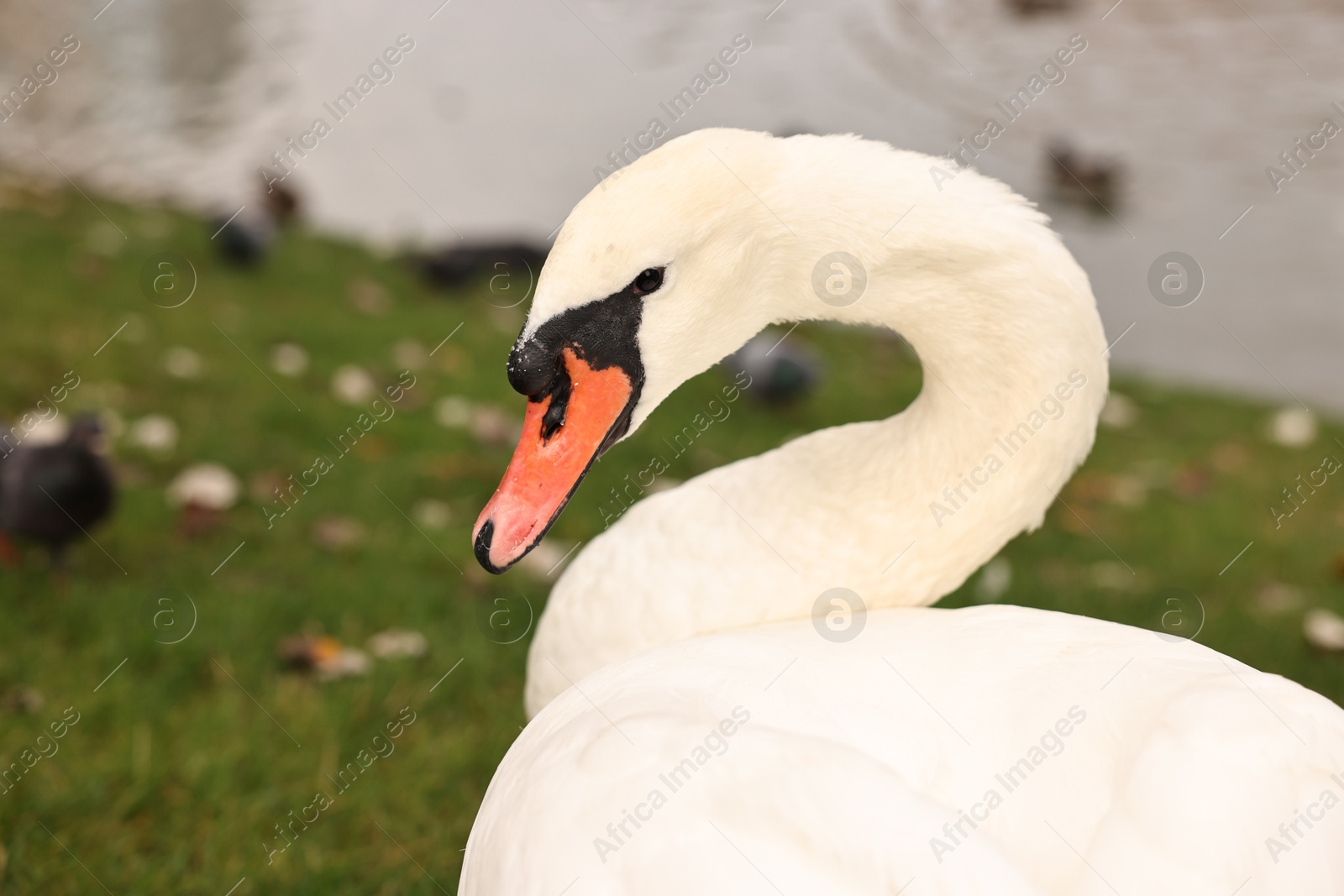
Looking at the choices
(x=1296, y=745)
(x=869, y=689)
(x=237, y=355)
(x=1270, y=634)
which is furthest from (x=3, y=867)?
(x=1270, y=634)

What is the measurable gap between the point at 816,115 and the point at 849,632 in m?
6.69

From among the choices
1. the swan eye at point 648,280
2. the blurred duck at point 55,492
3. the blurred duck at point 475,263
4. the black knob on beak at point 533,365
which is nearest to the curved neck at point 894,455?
the swan eye at point 648,280

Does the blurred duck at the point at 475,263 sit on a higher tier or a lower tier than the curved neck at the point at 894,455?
lower

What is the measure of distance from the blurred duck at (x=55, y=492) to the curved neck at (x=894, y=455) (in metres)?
1.77

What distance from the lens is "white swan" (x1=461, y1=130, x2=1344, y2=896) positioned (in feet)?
4.00

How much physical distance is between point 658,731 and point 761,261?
757 mm

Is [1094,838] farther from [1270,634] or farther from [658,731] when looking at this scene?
[1270,634]

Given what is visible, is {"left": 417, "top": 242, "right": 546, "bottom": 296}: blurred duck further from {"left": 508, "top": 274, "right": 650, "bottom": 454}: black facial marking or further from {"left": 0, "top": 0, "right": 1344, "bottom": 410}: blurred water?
{"left": 508, "top": 274, "right": 650, "bottom": 454}: black facial marking

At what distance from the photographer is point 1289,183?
28.2 ft

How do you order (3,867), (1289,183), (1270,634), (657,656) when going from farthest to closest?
1. (1289,183)
2. (1270,634)
3. (3,867)
4. (657,656)

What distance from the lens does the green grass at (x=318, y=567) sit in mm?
2201

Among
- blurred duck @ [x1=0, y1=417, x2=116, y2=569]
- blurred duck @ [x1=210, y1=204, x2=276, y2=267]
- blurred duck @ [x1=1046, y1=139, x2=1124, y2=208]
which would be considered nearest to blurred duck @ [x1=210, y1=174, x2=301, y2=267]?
blurred duck @ [x1=210, y1=204, x2=276, y2=267]

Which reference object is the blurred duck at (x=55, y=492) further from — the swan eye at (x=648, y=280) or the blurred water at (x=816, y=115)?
the blurred water at (x=816, y=115)

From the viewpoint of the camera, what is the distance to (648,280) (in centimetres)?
158
